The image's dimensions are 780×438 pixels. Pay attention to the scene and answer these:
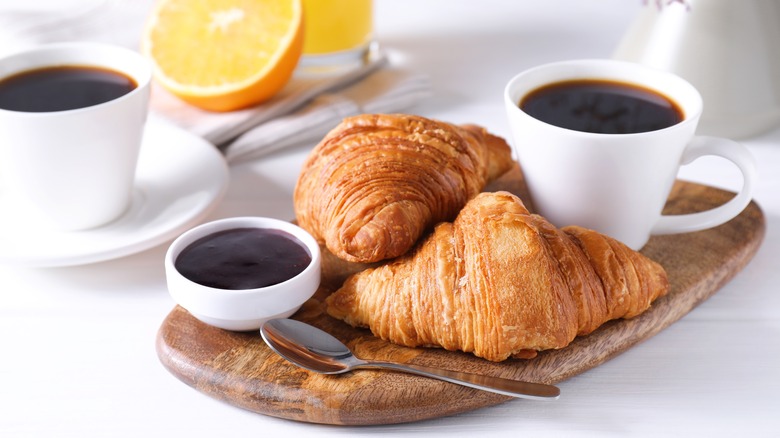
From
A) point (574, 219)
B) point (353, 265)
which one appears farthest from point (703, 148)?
point (353, 265)

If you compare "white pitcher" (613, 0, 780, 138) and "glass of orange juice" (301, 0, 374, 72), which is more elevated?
"white pitcher" (613, 0, 780, 138)

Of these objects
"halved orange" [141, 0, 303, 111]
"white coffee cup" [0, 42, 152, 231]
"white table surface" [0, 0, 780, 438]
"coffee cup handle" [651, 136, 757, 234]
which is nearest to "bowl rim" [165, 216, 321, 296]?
"white table surface" [0, 0, 780, 438]

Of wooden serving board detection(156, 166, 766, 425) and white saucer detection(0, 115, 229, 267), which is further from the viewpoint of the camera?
white saucer detection(0, 115, 229, 267)

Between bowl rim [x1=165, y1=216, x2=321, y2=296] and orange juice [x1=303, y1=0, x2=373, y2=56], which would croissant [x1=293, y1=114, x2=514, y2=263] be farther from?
orange juice [x1=303, y1=0, x2=373, y2=56]

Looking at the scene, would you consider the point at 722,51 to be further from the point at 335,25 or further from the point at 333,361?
the point at 333,361

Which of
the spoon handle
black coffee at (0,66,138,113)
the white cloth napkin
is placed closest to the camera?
the spoon handle
